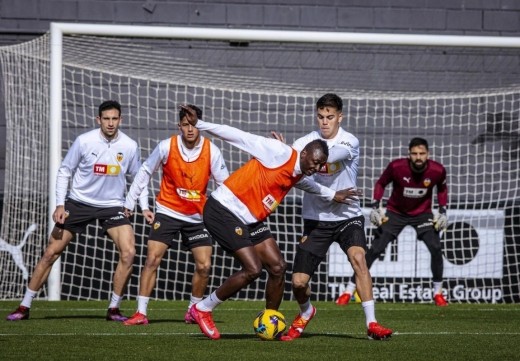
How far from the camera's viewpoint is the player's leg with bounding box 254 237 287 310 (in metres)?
7.96

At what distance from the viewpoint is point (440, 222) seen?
39.7 feet

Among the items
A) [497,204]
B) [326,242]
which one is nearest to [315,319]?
[326,242]

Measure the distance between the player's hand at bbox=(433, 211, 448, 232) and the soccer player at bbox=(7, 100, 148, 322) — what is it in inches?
152

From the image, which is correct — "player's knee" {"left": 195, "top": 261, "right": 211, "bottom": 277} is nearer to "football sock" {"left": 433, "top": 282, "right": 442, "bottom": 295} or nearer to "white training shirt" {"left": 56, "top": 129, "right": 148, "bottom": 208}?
"white training shirt" {"left": 56, "top": 129, "right": 148, "bottom": 208}

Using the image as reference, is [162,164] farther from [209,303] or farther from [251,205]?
[209,303]

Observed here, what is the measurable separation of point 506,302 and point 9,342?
7.76 m

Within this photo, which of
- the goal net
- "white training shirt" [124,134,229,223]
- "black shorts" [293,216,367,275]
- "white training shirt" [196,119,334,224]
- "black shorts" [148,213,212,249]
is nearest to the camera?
"white training shirt" [196,119,334,224]

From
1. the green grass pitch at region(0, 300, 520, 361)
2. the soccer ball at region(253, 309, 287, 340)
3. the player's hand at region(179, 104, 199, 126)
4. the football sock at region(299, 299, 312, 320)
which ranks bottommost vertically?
the green grass pitch at region(0, 300, 520, 361)

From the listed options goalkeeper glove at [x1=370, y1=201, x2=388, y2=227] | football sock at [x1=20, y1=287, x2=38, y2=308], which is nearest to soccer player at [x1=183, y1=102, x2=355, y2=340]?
football sock at [x1=20, y1=287, x2=38, y2=308]

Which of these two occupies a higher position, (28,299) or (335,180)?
(335,180)

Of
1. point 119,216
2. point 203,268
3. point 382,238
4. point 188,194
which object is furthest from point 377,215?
point 119,216

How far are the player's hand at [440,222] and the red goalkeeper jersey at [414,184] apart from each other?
146mm

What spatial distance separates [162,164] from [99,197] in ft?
2.30

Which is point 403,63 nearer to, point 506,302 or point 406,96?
point 406,96
